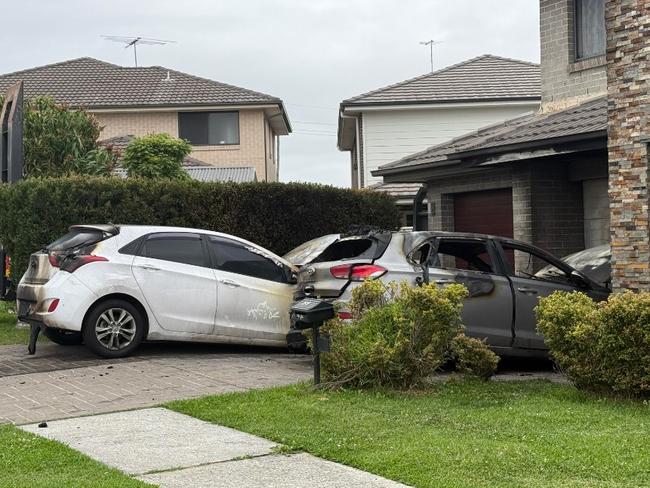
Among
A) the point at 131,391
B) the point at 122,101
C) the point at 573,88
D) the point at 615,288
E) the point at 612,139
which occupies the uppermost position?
the point at 122,101

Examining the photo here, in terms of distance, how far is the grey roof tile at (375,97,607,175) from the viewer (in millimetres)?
13945

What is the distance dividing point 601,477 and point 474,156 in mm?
9893

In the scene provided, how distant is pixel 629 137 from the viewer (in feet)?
35.3

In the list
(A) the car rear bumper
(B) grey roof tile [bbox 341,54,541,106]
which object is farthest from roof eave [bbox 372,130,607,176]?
(B) grey roof tile [bbox 341,54,541,106]

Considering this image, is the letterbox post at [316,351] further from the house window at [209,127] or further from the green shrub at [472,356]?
the house window at [209,127]

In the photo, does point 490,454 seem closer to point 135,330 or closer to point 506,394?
point 506,394

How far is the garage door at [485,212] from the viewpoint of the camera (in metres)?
17.3

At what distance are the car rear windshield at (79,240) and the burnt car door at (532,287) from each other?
490cm

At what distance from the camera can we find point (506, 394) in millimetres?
9094

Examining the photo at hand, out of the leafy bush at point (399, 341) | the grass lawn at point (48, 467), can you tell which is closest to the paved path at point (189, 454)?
the grass lawn at point (48, 467)

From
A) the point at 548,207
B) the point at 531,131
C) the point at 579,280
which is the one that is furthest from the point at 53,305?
the point at 548,207

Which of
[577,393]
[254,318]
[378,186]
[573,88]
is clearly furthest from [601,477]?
[378,186]

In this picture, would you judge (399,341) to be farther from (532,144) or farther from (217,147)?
(217,147)

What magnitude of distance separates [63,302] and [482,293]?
488 centimetres
